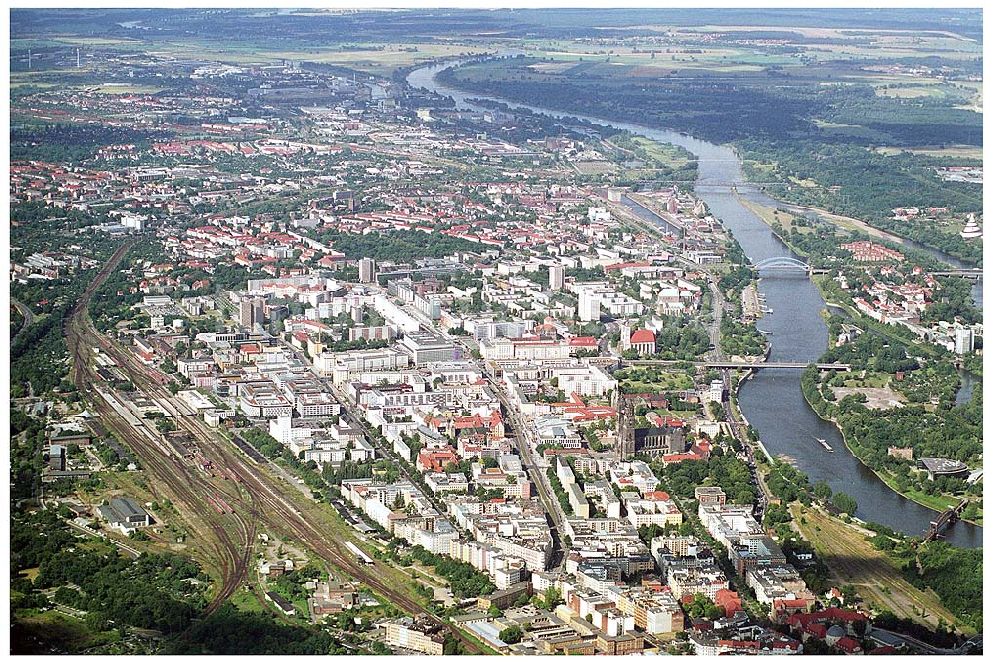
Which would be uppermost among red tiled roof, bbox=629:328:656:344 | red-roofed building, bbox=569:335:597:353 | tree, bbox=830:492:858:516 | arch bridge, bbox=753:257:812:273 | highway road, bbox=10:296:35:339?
tree, bbox=830:492:858:516

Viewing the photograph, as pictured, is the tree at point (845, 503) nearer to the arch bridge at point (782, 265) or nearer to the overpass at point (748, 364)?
the overpass at point (748, 364)

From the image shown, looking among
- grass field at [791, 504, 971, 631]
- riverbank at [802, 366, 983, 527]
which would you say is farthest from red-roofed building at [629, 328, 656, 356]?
grass field at [791, 504, 971, 631]

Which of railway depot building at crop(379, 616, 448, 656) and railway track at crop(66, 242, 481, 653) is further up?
railway depot building at crop(379, 616, 448, 656)

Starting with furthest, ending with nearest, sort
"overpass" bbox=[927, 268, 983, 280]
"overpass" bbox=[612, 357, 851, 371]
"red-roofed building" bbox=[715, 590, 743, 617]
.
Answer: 1. "overpass" bbox=[927, 268, 983, 280]
2. "overpass" bbox=[612, 357, 851, 371]
3. "red-roofed building" bbox=[715, 590, 743, 617]

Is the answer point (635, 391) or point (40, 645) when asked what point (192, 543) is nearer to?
point (40, 645)

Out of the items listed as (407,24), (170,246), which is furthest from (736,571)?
(407,24)

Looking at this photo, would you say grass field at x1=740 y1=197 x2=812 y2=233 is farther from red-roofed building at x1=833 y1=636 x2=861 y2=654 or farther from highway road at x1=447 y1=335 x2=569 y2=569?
red-roofed building at x1=833 y1=636 x2=861 y2=654

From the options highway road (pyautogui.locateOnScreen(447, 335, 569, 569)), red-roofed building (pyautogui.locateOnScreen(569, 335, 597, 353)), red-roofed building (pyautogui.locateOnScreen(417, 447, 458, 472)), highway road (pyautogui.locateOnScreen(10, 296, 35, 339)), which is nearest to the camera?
highway road (pyautogui.locateOnScreen(447, 335, 569, 569))
